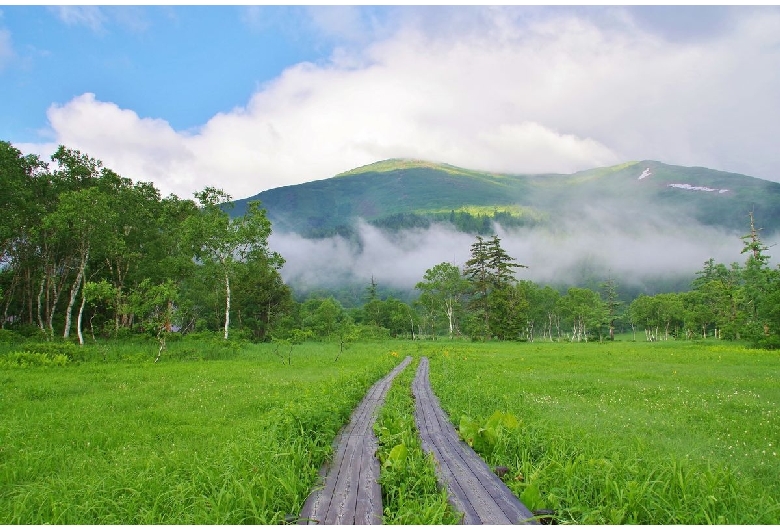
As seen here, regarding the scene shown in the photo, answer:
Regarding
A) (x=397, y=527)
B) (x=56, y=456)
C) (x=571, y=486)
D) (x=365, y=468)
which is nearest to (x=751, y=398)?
(x=571, y=486)

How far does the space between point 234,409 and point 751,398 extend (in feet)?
61.0

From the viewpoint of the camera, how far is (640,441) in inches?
318

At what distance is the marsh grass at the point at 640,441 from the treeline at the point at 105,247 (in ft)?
84.7

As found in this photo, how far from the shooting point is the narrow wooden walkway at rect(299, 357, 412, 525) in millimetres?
5406

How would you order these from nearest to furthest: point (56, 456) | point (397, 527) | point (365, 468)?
point (397, 527)
point (365, 468)
point (56, 456)

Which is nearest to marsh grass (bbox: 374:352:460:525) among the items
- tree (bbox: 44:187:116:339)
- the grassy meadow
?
the grassy meadow

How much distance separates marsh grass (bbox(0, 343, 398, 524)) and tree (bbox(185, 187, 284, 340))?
927 inches

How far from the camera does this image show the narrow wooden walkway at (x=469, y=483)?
544 cm

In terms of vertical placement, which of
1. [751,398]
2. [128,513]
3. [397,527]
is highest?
[397,527]

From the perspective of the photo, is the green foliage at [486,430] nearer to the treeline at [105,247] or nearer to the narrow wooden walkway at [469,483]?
the narrow wooden walkway at [469,483]

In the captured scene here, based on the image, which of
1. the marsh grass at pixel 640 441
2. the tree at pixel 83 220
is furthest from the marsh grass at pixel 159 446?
the tree at pixel 83 220

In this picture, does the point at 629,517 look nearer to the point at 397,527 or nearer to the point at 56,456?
the point at 397,527

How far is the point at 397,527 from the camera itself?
4547mm

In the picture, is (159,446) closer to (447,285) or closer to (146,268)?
(146,268)
